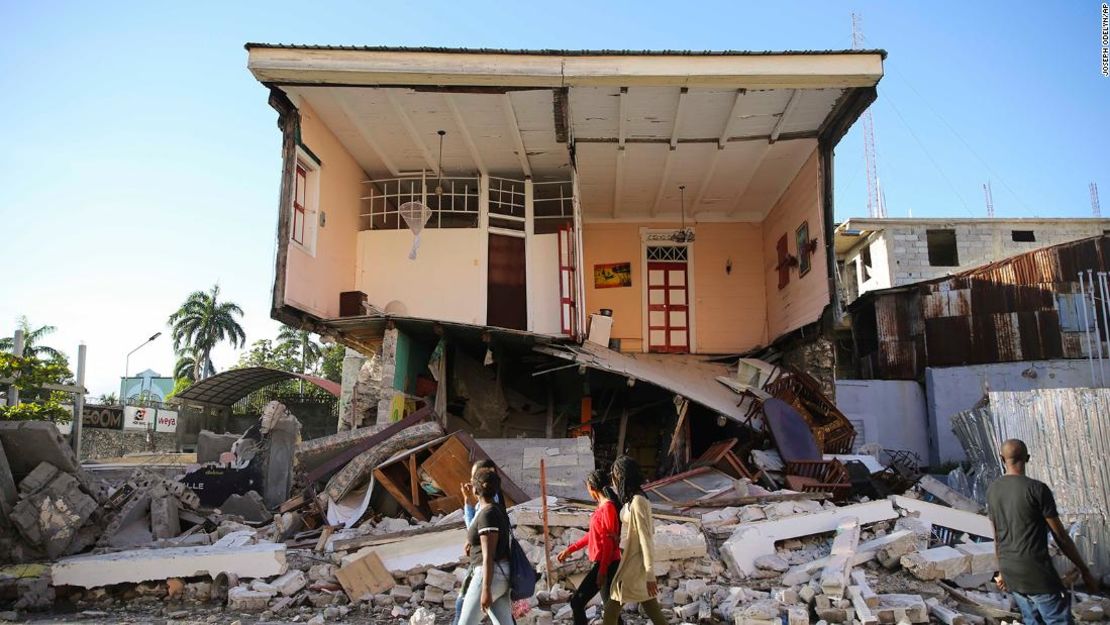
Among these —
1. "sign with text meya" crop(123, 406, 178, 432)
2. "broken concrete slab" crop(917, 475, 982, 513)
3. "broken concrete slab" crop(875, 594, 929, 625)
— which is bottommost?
"broken concrete slab" crop(875, 594, 929, 625)

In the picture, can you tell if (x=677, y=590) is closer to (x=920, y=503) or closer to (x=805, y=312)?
(x=920, y=503)

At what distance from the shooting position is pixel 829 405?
12297 millimetres

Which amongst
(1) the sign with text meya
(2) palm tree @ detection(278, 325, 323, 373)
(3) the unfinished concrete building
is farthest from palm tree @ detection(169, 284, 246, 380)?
(3) the unfinished concrete building

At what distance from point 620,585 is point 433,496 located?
5184 millimetres

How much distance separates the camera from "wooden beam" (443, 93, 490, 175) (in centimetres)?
1162

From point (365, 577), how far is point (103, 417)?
751 inches

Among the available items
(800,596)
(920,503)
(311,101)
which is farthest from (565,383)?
(800,596)

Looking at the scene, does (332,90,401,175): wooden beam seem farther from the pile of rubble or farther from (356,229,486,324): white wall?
the pile of rubble

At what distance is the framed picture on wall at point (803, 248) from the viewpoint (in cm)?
1383

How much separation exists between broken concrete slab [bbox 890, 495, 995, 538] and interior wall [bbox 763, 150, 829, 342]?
18.5 ft

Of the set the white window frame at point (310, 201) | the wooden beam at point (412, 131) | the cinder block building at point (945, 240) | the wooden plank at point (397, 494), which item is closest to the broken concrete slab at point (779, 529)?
the wooden plank at point (397, 494)

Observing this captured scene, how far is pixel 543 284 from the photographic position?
45.4 feet

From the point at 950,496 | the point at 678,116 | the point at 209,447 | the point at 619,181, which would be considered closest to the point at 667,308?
the point at 619,181

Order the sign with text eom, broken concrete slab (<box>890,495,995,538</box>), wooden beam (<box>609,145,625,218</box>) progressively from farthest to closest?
the sign with text eom
wooden beam (<box>609,145,625,218</box>)
broken concrete slab (<box>890,495,995,538</box>)
